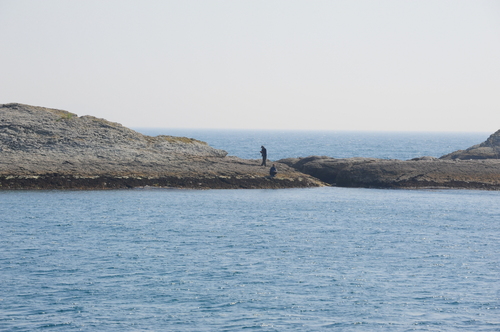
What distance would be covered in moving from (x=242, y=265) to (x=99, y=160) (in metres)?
29.5

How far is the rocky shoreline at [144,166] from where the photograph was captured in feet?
158

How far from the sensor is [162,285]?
2220cm

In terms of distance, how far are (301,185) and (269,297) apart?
33340 millimetres

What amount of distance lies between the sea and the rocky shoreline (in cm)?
467

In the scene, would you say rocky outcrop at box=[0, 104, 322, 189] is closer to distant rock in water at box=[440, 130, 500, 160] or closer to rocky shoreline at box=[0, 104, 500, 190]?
rocky shoreline at box=[0, 104, 500, 190]

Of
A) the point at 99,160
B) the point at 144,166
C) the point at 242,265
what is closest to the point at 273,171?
the point at 144,166

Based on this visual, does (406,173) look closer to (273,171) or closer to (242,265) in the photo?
(273,171)

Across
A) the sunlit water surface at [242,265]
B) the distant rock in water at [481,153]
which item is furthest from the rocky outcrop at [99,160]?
the distant rock in water at [481,153]

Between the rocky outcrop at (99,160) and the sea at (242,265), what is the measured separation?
392cm

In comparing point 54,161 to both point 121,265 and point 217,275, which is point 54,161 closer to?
point 121,265

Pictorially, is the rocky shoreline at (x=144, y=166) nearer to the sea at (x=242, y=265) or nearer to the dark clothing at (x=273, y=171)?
the dark clothing at (x=273, y=171)

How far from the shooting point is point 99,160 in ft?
167

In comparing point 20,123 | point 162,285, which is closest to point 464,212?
point 162,285

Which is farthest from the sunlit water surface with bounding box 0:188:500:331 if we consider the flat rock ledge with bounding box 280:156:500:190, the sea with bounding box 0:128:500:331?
the flat rock ledge with bounding box 280:156:500:190
